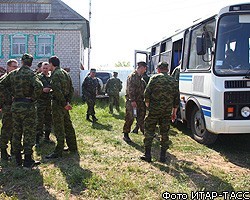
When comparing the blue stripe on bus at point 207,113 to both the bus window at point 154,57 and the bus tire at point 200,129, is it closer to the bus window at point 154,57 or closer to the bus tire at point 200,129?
the bus tire at point 200,129

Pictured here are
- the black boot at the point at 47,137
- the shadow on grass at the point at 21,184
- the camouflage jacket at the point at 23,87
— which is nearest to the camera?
the shadow on grass at the point at 21,184

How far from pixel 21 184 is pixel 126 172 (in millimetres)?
1575

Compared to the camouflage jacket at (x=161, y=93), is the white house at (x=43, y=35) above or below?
above

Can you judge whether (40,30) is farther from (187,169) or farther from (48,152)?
(187,169)

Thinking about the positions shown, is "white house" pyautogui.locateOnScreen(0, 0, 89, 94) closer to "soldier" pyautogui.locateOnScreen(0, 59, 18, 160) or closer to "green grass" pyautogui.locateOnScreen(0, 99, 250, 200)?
"green grass" pyautogui.locateOnScreen(0, 99, 250, 200)

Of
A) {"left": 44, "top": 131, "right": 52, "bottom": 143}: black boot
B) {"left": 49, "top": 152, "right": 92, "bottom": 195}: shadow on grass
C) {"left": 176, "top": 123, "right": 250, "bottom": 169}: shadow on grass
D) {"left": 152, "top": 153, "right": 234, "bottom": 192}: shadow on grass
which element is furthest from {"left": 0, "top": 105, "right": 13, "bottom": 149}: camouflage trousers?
{"left": 176, "top": 123, "right": 250, "bottom": 169}: shadow on grass

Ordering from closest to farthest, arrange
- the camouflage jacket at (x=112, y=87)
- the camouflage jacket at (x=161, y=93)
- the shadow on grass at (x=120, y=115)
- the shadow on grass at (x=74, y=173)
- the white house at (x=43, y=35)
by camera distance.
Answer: the shadow on grass at (x=74, y=173) → the camouflage jacket at (x=161, y=93) → the shadow on grass at (x=120, y=115) → the camouflage jacket at (x=112, y=87) → the white house at (x=43, y=35)

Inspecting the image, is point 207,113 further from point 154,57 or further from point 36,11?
point 36,11

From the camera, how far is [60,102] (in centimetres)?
511

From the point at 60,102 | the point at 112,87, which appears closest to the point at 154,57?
the point at 112,87

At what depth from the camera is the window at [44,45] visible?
650 inches

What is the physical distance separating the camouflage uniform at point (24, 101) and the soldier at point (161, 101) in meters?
1.85

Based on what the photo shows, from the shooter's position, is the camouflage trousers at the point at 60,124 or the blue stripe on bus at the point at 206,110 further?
the blue stripe on bus at the point at 206,110

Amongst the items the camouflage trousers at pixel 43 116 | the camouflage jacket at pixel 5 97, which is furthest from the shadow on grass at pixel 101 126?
the camouflage jacket at pixel 5 97
